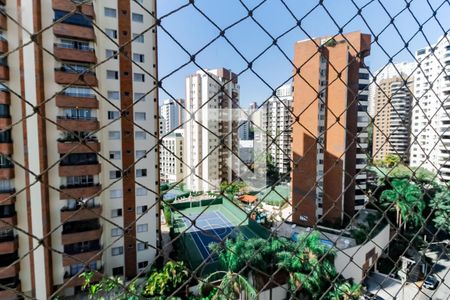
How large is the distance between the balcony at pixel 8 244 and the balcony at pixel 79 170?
1.14 meters

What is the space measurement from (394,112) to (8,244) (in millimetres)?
5272

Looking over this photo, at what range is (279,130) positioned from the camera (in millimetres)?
1173

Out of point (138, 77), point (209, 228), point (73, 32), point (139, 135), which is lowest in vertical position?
point (209, 228)

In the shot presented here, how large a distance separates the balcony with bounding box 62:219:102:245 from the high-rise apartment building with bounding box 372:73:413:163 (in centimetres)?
446

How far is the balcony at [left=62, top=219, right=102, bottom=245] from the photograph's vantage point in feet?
14.0

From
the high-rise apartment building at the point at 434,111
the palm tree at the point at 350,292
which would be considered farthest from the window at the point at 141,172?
the high-rise apartment building at the point at 434,111

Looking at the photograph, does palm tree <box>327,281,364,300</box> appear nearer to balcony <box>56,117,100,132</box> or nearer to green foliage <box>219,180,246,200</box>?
green foliage <box>219,180,246,200</box>

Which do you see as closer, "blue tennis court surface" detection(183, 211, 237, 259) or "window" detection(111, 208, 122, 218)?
"window" detection(111, 208, 122, 218)

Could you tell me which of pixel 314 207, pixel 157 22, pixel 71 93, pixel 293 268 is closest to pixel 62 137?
pixel 71 93

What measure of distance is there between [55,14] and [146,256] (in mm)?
4661

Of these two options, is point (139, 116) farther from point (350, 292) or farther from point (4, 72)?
point (350, 292)

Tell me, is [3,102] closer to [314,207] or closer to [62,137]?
[62,137]

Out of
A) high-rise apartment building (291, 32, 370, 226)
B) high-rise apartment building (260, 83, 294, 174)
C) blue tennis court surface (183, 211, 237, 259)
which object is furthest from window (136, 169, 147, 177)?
high-rise apartment building (291, 32, 370, 226)

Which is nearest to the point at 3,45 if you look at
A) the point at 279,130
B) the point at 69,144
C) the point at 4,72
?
the point at 4,72
